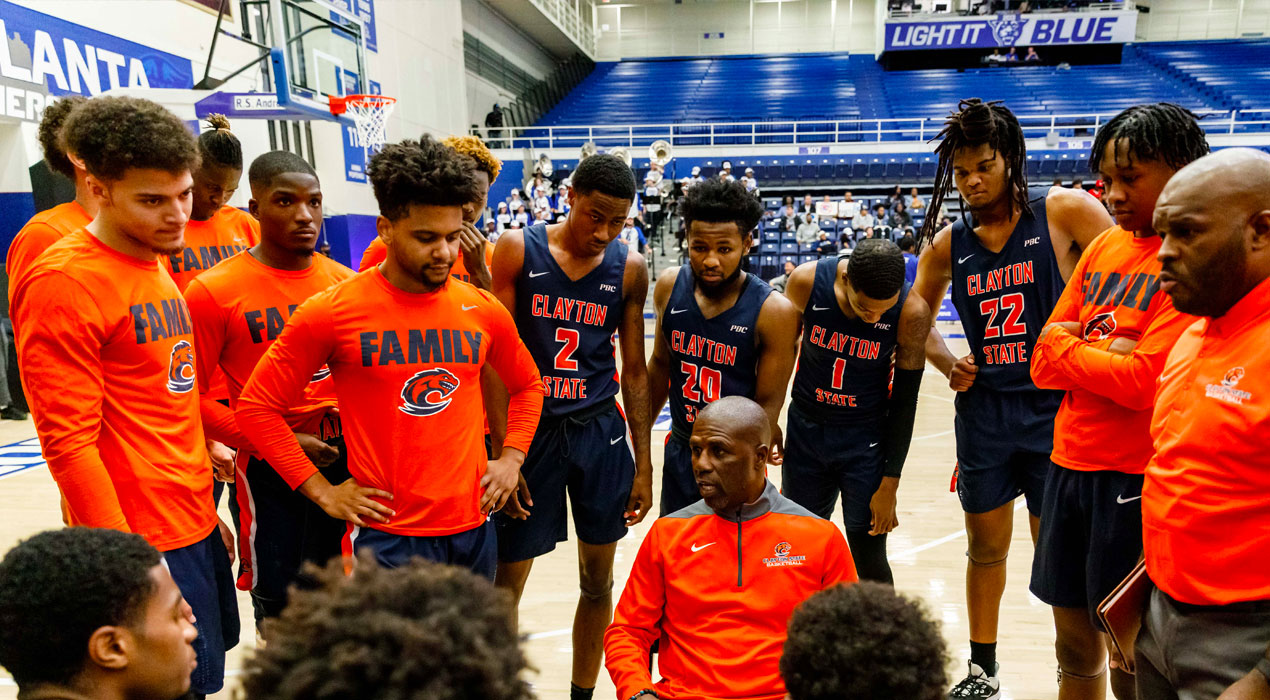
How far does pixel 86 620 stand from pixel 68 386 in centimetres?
65

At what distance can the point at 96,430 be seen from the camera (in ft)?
5.71

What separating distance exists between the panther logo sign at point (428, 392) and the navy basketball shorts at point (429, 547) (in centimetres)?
35

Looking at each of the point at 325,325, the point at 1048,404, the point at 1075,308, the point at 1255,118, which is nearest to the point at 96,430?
the point at 325,325

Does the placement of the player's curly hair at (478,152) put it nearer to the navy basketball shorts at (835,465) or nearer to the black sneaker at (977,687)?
the navy basketball shorts at (835,465)

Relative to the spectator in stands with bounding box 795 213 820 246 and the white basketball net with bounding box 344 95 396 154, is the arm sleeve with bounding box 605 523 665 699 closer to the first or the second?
the white basketball net with bounding box 344 95 396 154

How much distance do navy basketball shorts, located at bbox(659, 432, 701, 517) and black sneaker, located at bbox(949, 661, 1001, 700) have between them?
1.19 metres

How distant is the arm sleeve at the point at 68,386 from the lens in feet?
5.54

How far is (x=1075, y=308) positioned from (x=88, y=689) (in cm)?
257

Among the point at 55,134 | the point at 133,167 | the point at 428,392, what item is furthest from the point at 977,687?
the point at 55,134

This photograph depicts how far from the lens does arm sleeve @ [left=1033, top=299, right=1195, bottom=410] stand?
194 cm

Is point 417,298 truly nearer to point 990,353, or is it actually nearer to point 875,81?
point 990,353

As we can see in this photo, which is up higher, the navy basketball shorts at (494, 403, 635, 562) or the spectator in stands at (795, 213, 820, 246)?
the spectator in stands at (795, 213, 820, 246)

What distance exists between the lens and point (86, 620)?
4.20 feet

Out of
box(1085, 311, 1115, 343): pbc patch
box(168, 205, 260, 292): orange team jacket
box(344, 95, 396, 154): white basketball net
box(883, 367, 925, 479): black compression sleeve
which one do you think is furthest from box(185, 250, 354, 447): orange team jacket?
box(344, 95, 396, 154): white basketball net
